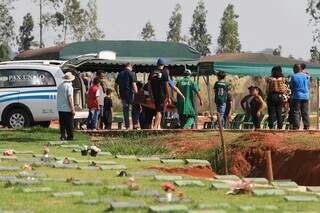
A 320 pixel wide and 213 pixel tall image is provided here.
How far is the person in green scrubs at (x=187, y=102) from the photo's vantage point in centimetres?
1923

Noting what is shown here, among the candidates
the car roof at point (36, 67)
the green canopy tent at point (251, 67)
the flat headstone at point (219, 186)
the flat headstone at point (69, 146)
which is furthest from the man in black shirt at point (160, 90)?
the flat headstone at point (219, 186)

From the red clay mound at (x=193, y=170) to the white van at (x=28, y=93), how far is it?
8.60 m

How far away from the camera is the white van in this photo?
68.0ft

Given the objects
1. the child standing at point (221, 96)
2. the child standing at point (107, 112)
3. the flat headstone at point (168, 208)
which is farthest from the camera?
the child standing at point (107, 112)

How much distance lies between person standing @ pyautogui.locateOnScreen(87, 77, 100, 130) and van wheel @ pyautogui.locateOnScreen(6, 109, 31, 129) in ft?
5.50

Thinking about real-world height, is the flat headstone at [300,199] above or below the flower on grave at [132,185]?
below

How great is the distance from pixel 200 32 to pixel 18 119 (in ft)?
158

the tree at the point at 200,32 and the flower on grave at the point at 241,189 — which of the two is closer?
the flower on grave at the point at 241,189

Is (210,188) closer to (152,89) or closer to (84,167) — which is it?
(84,167)

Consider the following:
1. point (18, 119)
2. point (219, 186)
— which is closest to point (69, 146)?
point (18, 119)

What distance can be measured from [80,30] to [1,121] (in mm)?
34860

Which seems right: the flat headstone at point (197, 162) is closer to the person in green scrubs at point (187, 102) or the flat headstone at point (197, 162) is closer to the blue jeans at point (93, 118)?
the person in green scrubs at point (187, 102)

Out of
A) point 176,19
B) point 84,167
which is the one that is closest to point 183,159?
point 84,167

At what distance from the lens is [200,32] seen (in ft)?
224
